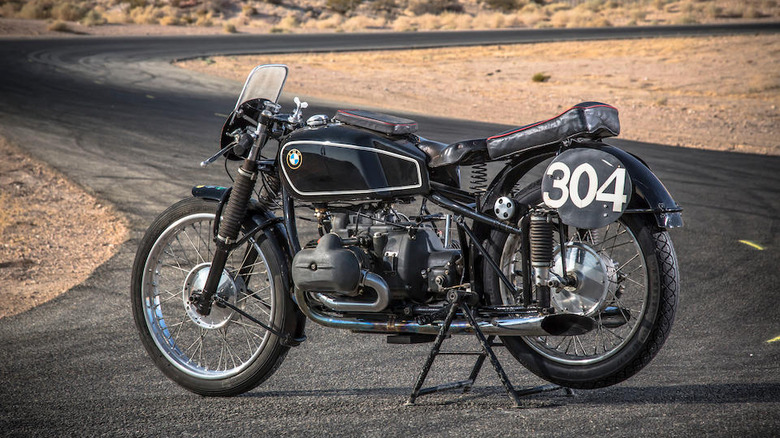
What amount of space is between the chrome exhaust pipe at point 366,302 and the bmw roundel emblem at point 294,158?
0.66 m

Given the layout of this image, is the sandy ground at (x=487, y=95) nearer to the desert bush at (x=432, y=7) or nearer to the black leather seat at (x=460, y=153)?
the black leather seat at (x=460, y=153)

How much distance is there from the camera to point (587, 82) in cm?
2445

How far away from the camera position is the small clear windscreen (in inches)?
173

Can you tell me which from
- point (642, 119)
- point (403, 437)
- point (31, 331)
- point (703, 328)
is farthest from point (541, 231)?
point (642, 119)

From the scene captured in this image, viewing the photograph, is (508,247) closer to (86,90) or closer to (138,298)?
(138,298)

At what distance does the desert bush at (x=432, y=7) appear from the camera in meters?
59.0

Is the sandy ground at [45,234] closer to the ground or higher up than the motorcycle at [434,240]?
closer to the ground

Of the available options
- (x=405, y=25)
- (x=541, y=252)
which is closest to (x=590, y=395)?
(x=541, y=252)

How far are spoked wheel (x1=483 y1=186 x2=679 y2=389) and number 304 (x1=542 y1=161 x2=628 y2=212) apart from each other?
0.13 m

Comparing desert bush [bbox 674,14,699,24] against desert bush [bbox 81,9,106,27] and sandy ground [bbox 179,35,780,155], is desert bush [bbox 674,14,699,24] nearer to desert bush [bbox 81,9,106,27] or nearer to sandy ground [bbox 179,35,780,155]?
sandy ground [bbox 179,35,780,155]

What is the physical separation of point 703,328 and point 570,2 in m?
68.4

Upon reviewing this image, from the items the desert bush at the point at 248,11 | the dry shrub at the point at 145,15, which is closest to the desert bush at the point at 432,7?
the desert bush at the point at 248,11

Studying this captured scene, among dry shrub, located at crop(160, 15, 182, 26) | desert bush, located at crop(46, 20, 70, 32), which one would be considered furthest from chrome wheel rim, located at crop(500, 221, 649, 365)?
dry shrub, located at crop(160, 15, 182, 26)

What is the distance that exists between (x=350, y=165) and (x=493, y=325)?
42.0 inches
